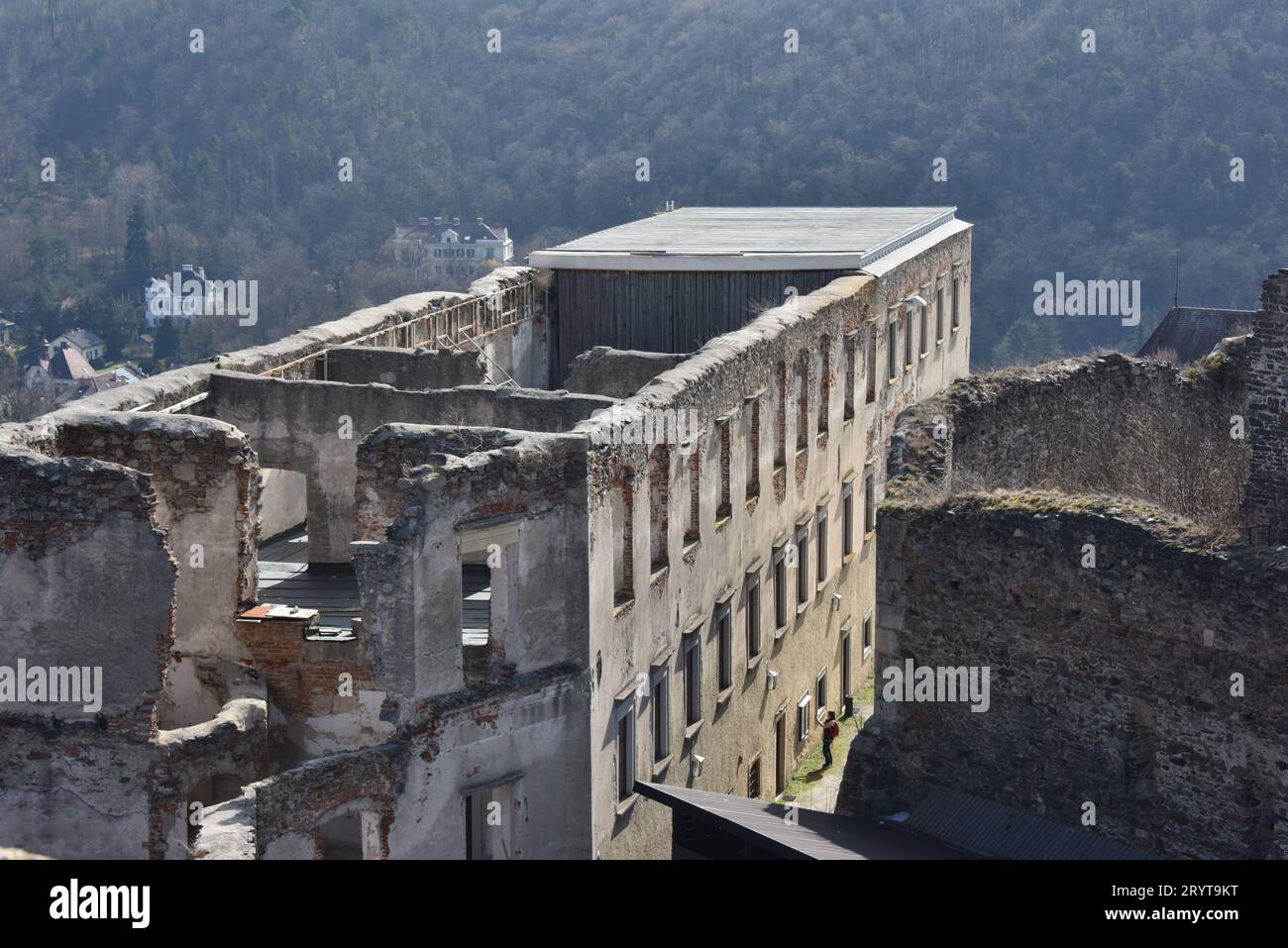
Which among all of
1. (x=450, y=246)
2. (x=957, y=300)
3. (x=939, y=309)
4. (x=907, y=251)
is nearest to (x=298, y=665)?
(x=907, y=251)

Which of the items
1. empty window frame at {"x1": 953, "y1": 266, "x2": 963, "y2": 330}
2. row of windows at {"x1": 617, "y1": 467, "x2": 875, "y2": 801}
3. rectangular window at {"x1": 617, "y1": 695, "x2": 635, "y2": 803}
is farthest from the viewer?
empty window frame at {"x1": 953, "y1": 266, "x2": 963, "y2": 330}

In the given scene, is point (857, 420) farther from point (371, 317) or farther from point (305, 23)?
point (305, 23)

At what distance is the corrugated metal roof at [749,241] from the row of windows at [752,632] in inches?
179

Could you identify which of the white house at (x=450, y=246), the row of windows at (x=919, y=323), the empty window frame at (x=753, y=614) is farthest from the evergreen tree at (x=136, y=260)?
the empty window frame at (x=753, y=614)

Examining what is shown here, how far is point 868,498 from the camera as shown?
1491 inches

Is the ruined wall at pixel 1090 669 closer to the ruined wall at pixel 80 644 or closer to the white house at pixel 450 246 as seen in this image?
the ruined wall at pixel 80 644

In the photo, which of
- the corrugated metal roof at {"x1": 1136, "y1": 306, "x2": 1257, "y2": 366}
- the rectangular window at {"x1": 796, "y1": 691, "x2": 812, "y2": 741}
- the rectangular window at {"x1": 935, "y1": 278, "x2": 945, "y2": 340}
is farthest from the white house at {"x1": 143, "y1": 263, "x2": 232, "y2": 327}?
the rectangular window at {"x1": 796, "y1": 691, "x2": 812, "y2": 741}

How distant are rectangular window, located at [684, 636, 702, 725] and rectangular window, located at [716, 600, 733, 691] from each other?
1185 millimetres

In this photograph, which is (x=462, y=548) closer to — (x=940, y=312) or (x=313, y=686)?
(x=313, y=686)

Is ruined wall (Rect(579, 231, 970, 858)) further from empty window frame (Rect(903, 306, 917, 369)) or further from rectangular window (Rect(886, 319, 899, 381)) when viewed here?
empty window frame (Rect(903, 306, 917, 369))

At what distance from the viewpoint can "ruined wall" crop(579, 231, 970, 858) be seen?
24031 mm

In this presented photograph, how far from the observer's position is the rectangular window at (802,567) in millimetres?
33125

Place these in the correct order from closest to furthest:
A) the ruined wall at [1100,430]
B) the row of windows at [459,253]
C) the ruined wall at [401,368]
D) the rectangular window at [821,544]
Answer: the ruined wall at [1100,430] < the ruined wall at [401,368] < the rectangular window at [821,544] < the row of windows at [459,253]
